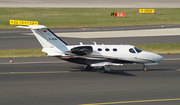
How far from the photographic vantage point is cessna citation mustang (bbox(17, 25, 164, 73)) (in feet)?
83.7

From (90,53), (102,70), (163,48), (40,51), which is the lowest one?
(102,70)

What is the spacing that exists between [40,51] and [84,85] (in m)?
18.5

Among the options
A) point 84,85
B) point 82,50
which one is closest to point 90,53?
point 82,50

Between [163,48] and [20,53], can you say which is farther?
[163,48]

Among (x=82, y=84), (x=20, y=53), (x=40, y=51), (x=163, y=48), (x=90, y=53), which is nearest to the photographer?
(x=82, y=84)

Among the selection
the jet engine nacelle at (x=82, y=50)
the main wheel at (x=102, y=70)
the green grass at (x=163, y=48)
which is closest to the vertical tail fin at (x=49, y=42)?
the jet engine nacelle at (x=82, y=50)

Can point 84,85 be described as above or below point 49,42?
below

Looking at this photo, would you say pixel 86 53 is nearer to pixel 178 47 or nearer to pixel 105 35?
pixel 178 47

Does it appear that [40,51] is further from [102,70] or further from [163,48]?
[163,48]

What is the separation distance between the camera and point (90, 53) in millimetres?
26016

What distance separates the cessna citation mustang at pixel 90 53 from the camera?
83.7ft

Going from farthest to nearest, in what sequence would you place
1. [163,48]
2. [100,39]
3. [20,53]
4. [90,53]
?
1. [100,39]
2. [163,48]
3. [20,53]
4. [90,53]

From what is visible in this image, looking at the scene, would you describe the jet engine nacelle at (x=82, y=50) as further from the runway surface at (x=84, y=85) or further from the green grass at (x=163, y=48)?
the green grass at (x=163, y=48)

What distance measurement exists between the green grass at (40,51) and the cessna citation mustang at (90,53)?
10925mm
